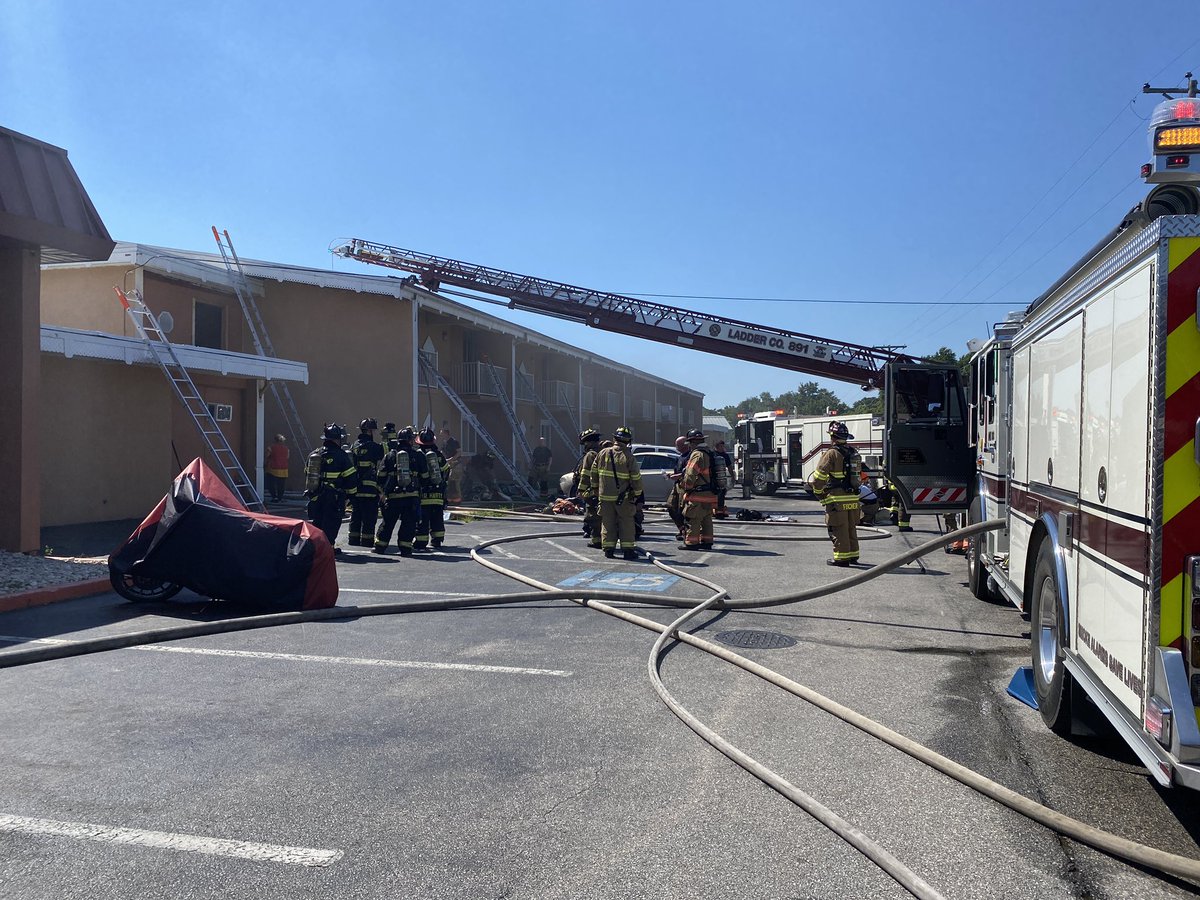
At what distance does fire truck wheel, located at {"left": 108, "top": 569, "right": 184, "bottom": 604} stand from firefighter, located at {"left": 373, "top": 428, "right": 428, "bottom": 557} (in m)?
4.16

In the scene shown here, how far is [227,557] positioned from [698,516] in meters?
6.98

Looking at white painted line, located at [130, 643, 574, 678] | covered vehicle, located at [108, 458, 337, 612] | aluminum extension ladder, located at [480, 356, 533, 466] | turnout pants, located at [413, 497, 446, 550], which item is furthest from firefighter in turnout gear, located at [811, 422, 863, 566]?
aluminum extension ladder, located at [480, 356, 533, 466]

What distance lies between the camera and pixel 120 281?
58.5 ft

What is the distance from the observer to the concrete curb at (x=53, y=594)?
27.3 feet

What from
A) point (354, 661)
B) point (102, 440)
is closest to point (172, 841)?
point (354, 661)

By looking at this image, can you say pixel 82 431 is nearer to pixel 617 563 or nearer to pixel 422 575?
pixel 422 575

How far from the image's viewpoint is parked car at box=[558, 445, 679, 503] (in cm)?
2186

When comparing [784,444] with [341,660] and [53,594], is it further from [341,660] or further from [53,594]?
[341,660]

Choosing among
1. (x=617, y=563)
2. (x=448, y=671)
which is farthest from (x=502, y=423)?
(x=448, y=671)

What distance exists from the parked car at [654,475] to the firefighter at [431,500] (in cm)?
845

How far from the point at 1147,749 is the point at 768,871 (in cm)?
144

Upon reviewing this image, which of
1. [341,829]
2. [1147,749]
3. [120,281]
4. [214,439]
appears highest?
[120,281]

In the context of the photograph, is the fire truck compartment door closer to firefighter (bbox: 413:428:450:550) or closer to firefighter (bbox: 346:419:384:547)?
firefighter (bbox: 413:428:450:550)

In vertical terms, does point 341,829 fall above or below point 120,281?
below
